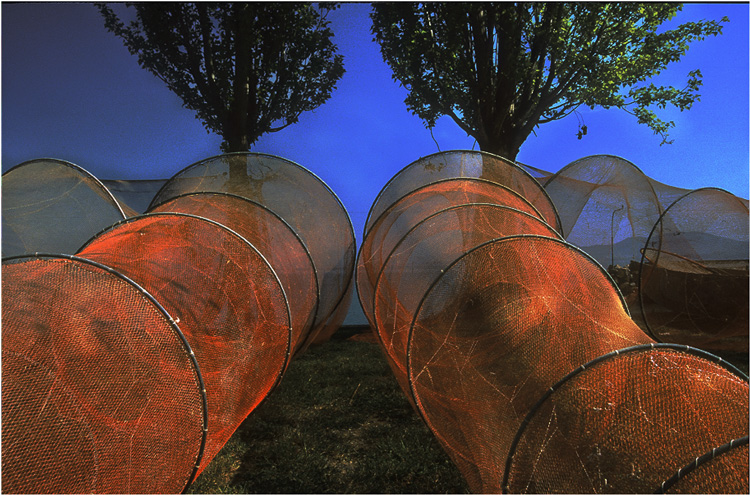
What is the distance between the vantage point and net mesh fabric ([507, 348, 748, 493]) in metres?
1.79

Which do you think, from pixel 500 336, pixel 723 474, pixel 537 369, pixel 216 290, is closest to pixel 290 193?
pixel 216 290

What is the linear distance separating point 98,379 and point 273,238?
7.43ft

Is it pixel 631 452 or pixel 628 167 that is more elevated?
pixel 628 167

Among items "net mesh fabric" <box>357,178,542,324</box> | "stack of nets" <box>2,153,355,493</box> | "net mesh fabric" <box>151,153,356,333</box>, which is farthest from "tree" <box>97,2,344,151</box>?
"stack of nets" <box>2,153,355,493</box>

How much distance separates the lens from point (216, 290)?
356cm

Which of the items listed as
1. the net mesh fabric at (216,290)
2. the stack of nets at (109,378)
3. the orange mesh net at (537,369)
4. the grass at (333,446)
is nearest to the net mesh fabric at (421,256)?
the orange mesh net at (537,369)

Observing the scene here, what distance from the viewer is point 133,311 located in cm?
221

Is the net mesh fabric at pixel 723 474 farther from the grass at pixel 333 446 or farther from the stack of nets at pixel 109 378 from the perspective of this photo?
the stack of nets at pixel 109 378

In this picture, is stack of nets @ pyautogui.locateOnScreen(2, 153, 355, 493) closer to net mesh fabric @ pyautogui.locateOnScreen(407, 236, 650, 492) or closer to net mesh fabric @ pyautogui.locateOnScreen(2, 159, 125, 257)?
net mesh fabric @ pyautogui.locateOnScreen(407, 236, 650, 492)

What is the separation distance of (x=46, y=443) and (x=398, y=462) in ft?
6.53

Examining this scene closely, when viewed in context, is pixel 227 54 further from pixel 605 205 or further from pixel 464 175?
pixel 605 205

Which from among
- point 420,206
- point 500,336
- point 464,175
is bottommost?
point 500,336

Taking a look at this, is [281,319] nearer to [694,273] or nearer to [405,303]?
[405,303]

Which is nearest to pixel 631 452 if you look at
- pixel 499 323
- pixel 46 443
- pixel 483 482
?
pixel 483 482
